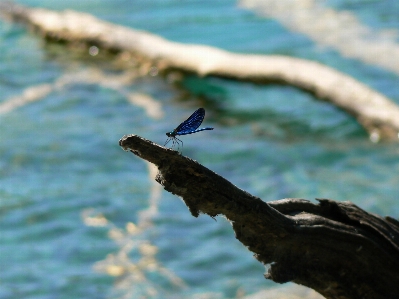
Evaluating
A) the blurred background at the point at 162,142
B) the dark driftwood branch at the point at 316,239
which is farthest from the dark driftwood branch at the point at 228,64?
the dark driftwood branch at the point at 316,239

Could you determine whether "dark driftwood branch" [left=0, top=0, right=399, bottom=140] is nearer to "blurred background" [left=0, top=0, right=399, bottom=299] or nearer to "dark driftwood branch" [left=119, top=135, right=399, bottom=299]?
"blurred background" [left=0, top=0, right=399, bottom=299]

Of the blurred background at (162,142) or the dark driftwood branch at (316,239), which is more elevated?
the blurred background at (162,142)

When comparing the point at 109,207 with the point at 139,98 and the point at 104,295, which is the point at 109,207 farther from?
the point at 139,98

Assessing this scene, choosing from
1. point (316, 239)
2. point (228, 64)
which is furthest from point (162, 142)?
point (316, 239)

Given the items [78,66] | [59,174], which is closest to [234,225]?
[59,174]

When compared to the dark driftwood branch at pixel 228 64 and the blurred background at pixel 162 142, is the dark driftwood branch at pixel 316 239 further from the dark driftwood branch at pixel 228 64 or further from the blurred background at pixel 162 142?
the dark driftwood branch at pixel 228 64

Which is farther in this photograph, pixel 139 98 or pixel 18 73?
pixel 18 73

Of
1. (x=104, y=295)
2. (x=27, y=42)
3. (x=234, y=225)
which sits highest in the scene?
(x=27, y=42)

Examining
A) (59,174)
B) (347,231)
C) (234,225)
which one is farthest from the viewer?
(59,174)
